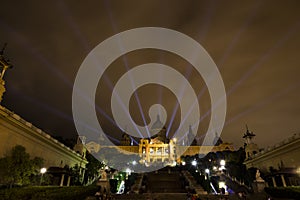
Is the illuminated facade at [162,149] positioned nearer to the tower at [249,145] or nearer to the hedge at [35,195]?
the tower at [249,145]

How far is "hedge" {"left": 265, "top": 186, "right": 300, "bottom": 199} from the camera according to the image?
17966mm

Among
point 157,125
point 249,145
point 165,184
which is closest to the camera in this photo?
point 165,184

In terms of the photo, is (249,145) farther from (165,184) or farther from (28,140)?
(28,140)

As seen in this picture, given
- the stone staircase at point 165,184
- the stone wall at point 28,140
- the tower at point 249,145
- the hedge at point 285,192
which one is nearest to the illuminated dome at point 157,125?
the tower at point 249,145

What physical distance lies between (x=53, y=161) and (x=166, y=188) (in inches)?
675

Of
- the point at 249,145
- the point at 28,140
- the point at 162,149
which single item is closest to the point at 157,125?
the point at 162,149

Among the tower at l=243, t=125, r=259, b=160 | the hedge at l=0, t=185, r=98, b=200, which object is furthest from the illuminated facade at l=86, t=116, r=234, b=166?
the hedge at l=0, t=185, r=98, b=200

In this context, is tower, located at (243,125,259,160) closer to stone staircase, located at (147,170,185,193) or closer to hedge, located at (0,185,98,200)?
stone staircase, located at (147,170,185,193)

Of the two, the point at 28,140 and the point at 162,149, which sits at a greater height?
the point at 162,149

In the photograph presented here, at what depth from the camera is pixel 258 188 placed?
24219 mm

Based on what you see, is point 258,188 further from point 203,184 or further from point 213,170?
point 213,170

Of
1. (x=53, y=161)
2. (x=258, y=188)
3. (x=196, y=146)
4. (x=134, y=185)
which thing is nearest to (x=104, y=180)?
(x=134, y=185)

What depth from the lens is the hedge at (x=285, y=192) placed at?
1797cm

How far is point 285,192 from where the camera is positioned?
19375mm
